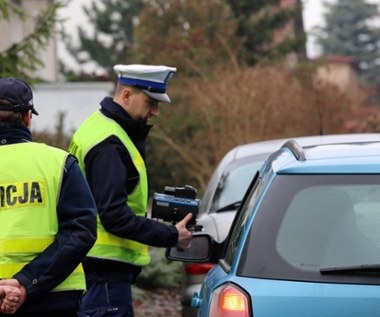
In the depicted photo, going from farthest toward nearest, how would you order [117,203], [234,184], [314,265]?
[234,184]
[117,203]
[314,265]

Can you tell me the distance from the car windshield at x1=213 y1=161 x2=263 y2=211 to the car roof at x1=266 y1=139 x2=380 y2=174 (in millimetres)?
3689

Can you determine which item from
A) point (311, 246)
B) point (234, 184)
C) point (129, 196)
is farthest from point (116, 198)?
point (234, 184)

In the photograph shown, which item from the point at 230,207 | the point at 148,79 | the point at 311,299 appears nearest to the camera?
the point at 311,299

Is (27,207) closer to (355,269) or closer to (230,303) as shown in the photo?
(230,303)

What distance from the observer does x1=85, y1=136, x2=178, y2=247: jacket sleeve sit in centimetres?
510

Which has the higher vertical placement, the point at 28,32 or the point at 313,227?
the point at 313,227

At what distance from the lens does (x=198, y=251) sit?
17.1 feet

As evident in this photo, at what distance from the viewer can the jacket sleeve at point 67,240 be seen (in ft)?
13.8

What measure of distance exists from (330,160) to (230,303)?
0.67m

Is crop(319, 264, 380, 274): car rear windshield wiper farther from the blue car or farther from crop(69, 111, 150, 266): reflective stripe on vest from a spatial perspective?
crop(69, 111, 150, 266): reflective stripe on vest

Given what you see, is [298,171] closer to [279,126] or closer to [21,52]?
[21,52]

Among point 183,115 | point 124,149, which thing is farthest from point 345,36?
point 124,149

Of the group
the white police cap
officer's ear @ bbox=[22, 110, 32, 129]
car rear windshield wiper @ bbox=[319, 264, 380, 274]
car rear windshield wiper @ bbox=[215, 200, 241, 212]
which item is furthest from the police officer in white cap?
car rear windshield wiper @ bbox=[215, 200, 241, 212]

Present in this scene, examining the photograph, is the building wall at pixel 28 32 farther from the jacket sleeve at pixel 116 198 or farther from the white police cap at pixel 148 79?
the jacket sleeve at pixel 116 198
